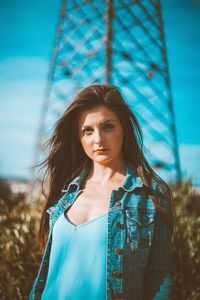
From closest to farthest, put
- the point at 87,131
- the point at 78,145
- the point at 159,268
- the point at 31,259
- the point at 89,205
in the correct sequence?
the point at 159,268, the point at 89,205, the point at 87,131, the point at 78,145, the point at 31,259

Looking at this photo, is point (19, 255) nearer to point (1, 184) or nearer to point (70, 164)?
point (70, 164)

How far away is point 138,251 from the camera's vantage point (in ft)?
4.87

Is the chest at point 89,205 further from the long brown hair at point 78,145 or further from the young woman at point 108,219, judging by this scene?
the long brown hair at point 78,145

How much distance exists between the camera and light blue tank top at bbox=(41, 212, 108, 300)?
1455mm

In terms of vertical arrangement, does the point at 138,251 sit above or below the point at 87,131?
below

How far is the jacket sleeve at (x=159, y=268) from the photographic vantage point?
1454 millimetres

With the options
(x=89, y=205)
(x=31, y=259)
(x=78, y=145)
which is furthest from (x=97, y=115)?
(x=31, y=259)

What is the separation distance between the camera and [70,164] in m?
2.09

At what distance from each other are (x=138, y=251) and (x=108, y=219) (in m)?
0.22

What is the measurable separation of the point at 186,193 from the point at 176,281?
2052 millimetres

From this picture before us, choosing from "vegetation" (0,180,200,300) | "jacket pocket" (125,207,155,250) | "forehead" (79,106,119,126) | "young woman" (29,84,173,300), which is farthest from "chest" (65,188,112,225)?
"vegetation" (0,180,200,300)

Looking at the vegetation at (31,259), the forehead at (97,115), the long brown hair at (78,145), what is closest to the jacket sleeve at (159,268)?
the long brown hair at (78,145)

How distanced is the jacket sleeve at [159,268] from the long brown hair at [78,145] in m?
0.12

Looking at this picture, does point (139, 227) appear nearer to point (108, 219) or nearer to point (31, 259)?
point (108, 219)
